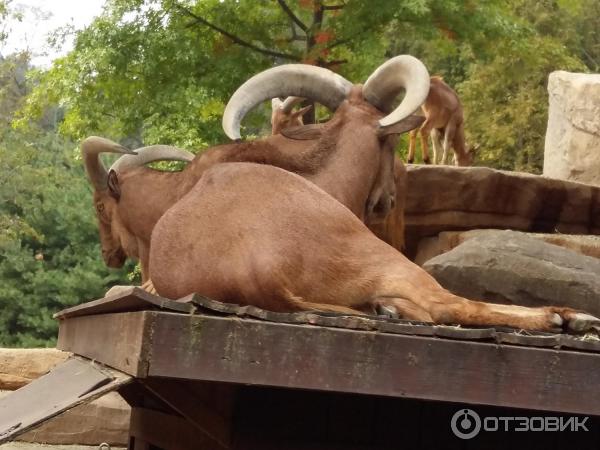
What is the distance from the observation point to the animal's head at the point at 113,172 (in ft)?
33.4

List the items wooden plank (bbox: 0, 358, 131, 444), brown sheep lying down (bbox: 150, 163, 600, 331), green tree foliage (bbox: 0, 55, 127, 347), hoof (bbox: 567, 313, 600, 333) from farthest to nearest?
green tree foliage (bbox: 0, 55, 127, 347), brown sheep lying down (bbox: 150, 163, 600, 331), hoof (bbox: 567, 313, 600, 333), wooden plank (bbox: 0, 358, 131, 444)

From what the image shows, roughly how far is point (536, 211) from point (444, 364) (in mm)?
10338

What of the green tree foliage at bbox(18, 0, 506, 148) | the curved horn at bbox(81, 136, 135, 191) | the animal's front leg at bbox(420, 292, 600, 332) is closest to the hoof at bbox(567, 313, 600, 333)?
the animal's front leg at bbox(420, 292, 600, 332)

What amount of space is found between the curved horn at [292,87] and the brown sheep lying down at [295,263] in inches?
90.7

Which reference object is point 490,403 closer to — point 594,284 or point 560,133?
point 594,284

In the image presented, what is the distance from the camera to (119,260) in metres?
10.9

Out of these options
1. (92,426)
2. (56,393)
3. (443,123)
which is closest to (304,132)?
(56,393)

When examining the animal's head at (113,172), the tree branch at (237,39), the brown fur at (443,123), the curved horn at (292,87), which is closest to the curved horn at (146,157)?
the animal's head at (113,172)

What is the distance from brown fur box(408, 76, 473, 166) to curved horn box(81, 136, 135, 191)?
1069 cm

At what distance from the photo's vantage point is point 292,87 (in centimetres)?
808

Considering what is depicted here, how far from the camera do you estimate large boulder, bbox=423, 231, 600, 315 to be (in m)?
7.76

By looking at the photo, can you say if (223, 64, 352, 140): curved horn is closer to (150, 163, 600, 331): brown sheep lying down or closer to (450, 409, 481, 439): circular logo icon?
(150, 163, 600, 331): brown sheep lying down

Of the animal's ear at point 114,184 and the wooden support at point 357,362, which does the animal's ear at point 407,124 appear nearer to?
the animal's ear at point 114,184

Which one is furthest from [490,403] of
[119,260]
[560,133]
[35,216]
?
[35,216]
